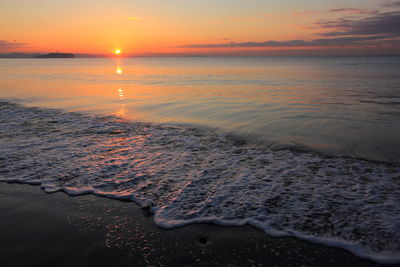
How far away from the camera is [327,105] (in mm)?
16750

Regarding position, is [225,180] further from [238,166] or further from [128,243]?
[128,243]

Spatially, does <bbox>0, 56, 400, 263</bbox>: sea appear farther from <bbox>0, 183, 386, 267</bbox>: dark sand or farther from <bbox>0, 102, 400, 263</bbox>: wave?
<bbox>0, 183, 386, 267</bbox>: dark sand

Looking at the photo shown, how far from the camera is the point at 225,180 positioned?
6582 millimetres

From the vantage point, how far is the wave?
4.77 metres

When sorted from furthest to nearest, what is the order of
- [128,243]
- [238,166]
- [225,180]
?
[238,166] < [225,180] < [128,243]

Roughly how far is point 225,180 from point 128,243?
2985mm

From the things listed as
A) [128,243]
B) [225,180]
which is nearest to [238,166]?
[225,180]

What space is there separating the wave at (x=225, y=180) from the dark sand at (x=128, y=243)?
0.29 metres

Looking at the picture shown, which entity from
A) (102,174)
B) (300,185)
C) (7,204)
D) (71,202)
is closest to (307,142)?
(300,185)

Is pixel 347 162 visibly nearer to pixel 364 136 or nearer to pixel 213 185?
pixel 364 136

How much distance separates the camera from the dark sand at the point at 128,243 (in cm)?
384

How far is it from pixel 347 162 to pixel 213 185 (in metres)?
4.13

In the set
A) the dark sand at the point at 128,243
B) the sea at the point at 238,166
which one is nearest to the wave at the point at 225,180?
the sea at the point at 238,166

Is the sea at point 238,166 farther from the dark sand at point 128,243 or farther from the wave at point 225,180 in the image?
the dark sand at point 128,243
